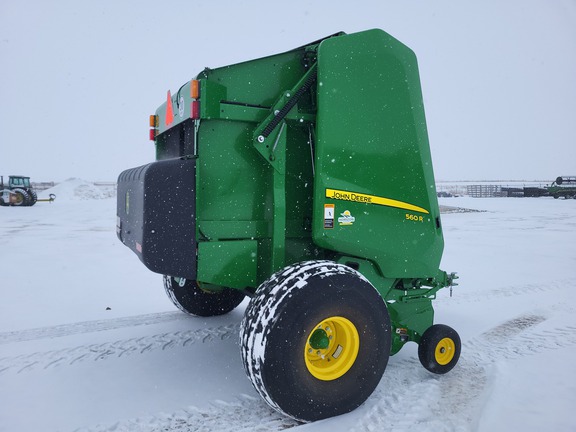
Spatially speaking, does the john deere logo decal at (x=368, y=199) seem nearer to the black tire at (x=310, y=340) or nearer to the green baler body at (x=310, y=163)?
the green baler body at (x=310, y=163)

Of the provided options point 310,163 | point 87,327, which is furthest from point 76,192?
point 310,163

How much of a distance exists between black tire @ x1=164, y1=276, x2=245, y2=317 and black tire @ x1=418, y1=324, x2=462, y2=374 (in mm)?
2081

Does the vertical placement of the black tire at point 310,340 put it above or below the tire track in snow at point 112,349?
above

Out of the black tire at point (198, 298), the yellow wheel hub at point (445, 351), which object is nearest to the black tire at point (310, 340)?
the yellow wheel hub at point (445, 351)

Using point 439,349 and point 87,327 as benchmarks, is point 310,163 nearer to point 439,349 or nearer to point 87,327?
point 439,349

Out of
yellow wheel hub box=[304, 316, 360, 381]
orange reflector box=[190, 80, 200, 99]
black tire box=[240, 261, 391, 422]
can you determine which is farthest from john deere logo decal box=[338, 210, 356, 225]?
orange reflector box=[190, 80, 200, 99]

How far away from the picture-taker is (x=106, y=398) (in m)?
2.98

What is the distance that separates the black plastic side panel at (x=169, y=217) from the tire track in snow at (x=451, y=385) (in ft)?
5.15

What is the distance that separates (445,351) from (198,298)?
256 cm

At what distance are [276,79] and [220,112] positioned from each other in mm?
512

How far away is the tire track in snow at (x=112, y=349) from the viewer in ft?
11.5

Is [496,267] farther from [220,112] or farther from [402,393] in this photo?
[220,112]

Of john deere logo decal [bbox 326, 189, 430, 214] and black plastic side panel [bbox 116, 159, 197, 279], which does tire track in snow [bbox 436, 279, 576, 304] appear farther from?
black plastic side panel [bbox 116, 159, 197, 279]

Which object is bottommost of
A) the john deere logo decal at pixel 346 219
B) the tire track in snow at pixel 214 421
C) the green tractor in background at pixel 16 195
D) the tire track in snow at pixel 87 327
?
the tire track in snow at pixel 214 421
